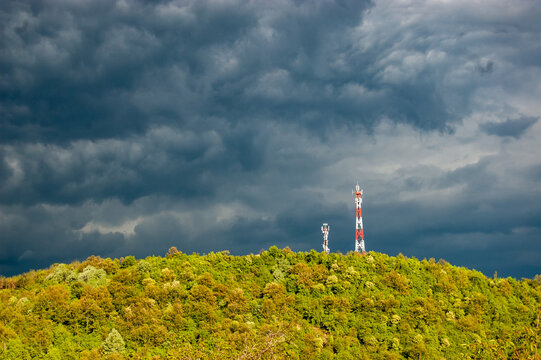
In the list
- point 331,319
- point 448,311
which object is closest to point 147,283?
point 331,319

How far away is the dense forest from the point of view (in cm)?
6019

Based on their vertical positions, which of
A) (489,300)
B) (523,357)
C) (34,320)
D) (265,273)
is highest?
(265,273)

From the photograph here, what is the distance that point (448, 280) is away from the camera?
74250 mm

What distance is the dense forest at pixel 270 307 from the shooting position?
6019 centimetres

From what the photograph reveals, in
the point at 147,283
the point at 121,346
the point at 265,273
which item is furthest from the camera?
the point at 265,273

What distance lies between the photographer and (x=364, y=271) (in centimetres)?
7488

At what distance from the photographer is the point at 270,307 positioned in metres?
65.6

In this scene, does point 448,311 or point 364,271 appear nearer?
point 448,311

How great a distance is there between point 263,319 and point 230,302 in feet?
18.6

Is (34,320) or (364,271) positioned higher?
(364,271)

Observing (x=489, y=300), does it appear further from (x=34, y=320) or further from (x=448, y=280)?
(x=34, y=320)

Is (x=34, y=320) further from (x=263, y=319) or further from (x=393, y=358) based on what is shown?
(x=393, y=358)

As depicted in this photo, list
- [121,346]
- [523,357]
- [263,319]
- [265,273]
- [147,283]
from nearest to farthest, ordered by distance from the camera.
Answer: [523,357], [121,346], [263,319], [147,283], [265,273]

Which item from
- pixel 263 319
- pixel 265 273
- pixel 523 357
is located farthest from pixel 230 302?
pixel 523 357
